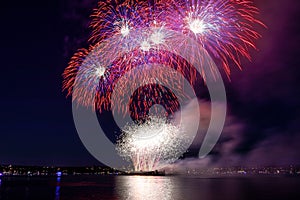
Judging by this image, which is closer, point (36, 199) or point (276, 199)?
point (36, 199)

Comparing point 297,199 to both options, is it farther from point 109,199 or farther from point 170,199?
point 109,199

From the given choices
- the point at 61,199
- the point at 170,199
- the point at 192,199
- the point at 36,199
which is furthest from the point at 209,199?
the point at 36,199

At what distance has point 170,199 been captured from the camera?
40.3 m

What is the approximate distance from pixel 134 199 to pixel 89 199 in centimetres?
595

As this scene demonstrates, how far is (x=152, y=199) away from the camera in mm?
40344

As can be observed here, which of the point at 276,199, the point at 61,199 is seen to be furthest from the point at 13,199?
the point at 276,199

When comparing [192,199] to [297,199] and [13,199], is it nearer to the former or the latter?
[297,199]

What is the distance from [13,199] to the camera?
39.5m

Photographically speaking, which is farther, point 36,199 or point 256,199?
point 256,199

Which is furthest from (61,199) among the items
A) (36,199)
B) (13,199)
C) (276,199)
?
(276,199)

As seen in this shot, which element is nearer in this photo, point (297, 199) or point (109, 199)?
point (109, 199)

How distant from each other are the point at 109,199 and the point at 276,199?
23.9m

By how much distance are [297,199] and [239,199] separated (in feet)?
27.3

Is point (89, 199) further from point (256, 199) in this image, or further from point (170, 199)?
point (256, 199)
